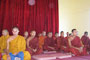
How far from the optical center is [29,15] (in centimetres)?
734

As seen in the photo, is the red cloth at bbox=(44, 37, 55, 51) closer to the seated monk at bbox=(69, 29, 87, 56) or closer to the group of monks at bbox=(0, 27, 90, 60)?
the group of monks at bbox=(0, 27, 90, 60)

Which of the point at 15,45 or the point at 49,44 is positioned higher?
the point at 15,45

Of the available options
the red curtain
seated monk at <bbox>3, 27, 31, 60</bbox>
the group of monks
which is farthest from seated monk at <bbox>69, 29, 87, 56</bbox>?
the red curtain

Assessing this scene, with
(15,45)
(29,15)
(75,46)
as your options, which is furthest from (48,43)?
(15,45)

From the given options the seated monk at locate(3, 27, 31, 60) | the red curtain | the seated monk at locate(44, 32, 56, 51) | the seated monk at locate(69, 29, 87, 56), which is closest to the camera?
the seated monk at locate(3, 27, 31, 60)

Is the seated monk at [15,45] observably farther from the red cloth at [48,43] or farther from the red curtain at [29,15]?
the red curtain at [29,15]

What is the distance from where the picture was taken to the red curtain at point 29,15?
6.67 m

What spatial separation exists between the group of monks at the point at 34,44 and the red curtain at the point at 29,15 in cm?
125

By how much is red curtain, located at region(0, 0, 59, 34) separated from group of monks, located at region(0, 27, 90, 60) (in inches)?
49.3

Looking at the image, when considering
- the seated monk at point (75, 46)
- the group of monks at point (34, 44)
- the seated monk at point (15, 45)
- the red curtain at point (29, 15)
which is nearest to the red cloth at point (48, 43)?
the group of monks at point (34, 44)

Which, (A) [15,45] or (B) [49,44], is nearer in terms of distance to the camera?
(A) [15,45]

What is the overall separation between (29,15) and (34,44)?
8.37 ft

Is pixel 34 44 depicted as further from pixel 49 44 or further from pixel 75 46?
pixel 75 46

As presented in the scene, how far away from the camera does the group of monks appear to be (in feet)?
12.7
